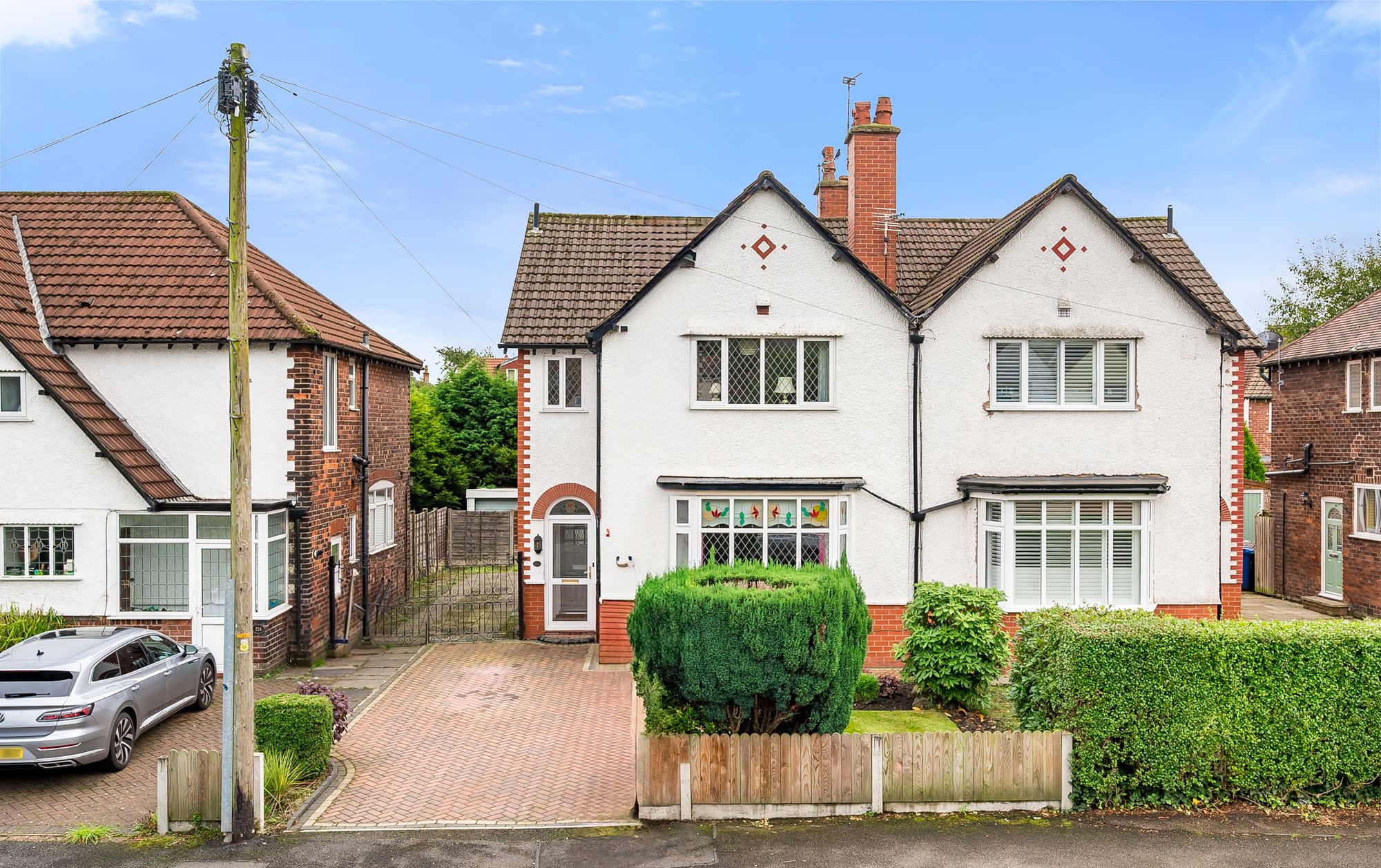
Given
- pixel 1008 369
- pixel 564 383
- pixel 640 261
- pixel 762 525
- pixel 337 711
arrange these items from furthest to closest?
1. pixel 640 261
2. pixel 564 383
3. pixel 1008 369
4. pixel 762 525
5. pixel 337 711

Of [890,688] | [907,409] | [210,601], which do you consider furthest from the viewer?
[907,409]

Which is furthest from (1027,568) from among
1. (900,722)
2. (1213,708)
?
(1213,708)

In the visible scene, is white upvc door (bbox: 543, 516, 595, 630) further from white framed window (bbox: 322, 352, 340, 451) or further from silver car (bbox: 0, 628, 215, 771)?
silver car (bbox: 0, 628, 215, 771)

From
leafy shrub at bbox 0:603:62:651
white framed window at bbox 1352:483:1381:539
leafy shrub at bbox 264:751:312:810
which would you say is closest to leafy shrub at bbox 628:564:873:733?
leafy shrub at bbox 264:751:312:810

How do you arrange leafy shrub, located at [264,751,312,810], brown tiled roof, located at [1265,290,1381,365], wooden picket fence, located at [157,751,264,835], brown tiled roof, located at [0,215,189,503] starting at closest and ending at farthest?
1. wooden picket fence, located at [157,751,264,835]
2. leafy shrub, located at [264,751,312,810]
3. brown tiled roof, located at [0,215,189,503]
4. brown tiled roof, located at [1265,290,1381,365]

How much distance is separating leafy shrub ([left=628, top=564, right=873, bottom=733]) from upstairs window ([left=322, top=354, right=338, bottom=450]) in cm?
1023

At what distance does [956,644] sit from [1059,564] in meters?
4.35

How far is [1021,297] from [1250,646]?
27.2 feet

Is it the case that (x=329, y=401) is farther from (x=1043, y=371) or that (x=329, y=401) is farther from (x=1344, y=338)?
(x=1344, y=338)

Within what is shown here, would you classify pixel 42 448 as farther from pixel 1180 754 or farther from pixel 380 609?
pixel 1180 754

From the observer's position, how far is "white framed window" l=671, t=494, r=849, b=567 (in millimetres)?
16734

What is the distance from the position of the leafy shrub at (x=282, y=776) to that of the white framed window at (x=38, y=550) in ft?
26.0

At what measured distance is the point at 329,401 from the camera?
18.3m

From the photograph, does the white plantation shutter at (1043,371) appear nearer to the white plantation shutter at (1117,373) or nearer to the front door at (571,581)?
the white plantation shutter at (1117,373)
